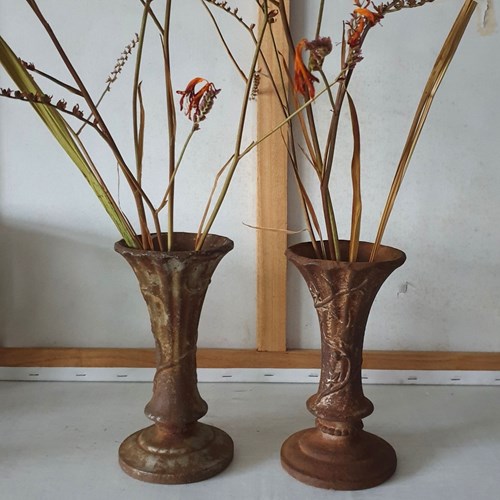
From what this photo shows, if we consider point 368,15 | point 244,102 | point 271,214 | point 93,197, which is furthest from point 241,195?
point 368,15

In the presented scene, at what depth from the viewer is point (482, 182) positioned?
117 centimetres

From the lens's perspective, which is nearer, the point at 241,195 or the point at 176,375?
the point at 176,375

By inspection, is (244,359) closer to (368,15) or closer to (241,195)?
(241,195)

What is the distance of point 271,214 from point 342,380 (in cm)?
35

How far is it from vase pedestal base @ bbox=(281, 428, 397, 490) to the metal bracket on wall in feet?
0.85

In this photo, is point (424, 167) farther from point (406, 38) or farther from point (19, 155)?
point (19, 155)

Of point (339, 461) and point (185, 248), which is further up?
point (185, 248)

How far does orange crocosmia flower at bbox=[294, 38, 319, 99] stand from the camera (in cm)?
73

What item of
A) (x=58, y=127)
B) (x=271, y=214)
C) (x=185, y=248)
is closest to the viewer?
(x=58, y=127)

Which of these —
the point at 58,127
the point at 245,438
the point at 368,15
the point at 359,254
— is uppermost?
the point at 368,15

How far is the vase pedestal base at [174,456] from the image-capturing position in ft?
2.94

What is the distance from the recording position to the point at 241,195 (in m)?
1.18

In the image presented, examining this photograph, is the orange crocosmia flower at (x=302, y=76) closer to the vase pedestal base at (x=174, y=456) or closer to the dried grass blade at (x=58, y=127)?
the dried grass blade at (x=58, y=127)

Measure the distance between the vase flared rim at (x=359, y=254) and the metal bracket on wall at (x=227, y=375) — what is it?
13.7 inches
